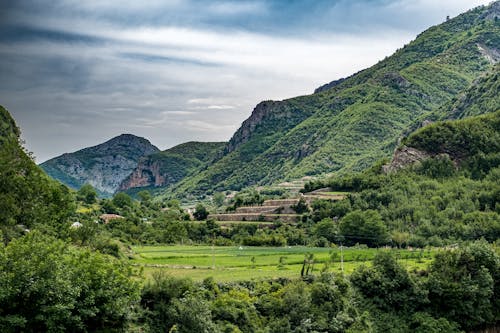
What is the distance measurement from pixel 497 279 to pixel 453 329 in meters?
7.35

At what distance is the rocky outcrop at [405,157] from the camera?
92938 mm

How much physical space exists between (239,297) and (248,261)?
14.8 m

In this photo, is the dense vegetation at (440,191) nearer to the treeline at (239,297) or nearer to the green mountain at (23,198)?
the treeline at (239,297)

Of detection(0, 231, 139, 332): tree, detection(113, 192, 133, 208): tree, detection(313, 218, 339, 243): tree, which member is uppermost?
detection(113, 192, 133, 208): tree

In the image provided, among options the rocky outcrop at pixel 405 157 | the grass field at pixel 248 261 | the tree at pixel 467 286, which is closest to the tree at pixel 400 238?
the grass field at pixel 248 261

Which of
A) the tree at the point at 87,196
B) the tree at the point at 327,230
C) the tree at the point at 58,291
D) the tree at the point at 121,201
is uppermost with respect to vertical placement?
the tree at the point at 87,196

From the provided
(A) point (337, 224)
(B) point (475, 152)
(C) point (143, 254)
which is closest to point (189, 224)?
(A) point (337, 224)

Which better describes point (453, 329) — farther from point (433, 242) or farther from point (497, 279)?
point (433, 242)

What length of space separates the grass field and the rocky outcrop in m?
29.3

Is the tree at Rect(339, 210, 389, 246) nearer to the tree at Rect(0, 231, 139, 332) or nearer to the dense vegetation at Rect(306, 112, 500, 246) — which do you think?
the dense vegetation at Rect(306, 112, 500, 246)

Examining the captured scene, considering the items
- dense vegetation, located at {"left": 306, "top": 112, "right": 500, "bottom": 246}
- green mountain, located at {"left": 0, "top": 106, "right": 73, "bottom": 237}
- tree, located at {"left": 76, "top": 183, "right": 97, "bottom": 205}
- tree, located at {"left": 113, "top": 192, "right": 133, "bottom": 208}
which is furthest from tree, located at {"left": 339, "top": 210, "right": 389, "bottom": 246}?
tree, located at {"left": 76, "top": 183, "right": 97, "bottom": 205}

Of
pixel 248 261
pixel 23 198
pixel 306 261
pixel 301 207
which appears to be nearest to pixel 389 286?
pixel 306 261

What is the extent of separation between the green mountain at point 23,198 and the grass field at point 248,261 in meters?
8.74

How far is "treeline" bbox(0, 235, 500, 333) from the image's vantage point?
31.9 m
